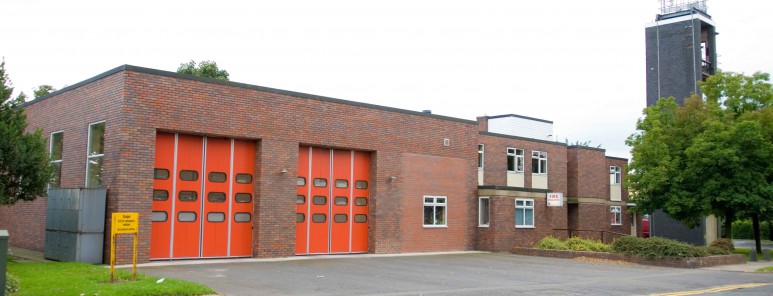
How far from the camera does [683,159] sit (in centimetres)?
3009

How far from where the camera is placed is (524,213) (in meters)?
28.8

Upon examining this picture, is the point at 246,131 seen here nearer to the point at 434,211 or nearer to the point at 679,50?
the point at 434,211

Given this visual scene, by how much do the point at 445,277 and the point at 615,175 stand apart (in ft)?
89.6

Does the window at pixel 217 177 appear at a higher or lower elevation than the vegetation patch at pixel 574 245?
higher

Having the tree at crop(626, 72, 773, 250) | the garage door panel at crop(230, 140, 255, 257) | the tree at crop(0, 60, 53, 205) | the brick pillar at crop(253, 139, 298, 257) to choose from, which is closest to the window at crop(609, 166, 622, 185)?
the tree at crop(626, 72, 773, 250)

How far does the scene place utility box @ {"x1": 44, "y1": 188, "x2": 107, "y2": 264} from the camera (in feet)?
56.9

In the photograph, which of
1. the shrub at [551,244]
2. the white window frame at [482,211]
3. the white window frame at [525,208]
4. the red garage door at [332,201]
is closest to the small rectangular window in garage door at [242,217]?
the red garage door at [332,201]

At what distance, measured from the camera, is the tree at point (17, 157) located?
51.2ft

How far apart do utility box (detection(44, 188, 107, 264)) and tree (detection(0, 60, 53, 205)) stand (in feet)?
3.65

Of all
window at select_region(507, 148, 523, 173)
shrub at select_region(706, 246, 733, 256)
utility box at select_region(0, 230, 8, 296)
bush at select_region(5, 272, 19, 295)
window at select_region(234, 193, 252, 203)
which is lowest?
shrub at select_region(706, 246, 733, 256)

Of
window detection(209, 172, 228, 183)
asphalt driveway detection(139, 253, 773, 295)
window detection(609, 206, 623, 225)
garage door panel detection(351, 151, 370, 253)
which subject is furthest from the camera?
window detection(609, 206, 623, 225)

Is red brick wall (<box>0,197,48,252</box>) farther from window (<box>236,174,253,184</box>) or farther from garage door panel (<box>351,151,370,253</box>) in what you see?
garage door panel (<box>351,151,370,253</box>)

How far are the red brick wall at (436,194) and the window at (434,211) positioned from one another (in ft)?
0.54

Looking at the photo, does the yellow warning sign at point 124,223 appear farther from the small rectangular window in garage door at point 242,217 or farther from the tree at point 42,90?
the tree at point 42,90
